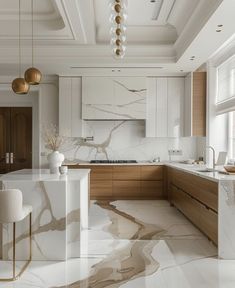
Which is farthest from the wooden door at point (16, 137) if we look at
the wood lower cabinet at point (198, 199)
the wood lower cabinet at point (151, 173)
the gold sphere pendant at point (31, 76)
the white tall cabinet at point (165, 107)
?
the gold sphere pendant at point (31, 76)

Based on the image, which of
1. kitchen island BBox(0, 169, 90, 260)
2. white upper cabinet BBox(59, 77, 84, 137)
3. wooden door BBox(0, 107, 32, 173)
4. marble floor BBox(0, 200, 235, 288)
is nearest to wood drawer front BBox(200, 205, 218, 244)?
marble floor BBox(0, 200, 235, 288)

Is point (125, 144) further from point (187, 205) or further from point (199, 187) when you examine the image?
point (199, 187)

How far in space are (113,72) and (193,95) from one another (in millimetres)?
1667

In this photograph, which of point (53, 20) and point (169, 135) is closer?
point (53, 20)

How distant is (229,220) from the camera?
11.2ft

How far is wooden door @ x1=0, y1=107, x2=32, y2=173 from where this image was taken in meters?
7.40

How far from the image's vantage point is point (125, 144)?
7289 mm

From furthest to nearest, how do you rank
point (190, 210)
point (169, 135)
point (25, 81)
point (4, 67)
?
1. point (169, 135)
2. point (4, 67)
3. point (190, 210)
4. point (25, 81)

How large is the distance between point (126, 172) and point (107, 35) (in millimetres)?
2643

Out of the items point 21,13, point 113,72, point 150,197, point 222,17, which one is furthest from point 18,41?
point 150,197

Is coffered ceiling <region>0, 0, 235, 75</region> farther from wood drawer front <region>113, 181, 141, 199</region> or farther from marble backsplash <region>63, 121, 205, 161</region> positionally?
wood drawer front <region>113, 181, 141, 199</region>

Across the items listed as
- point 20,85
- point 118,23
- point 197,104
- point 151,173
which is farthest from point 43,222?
point 197,104

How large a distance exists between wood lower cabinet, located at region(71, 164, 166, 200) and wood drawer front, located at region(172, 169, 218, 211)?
102 centimetres

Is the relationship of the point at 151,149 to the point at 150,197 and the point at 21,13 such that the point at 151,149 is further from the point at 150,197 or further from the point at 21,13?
the point at 21,13
